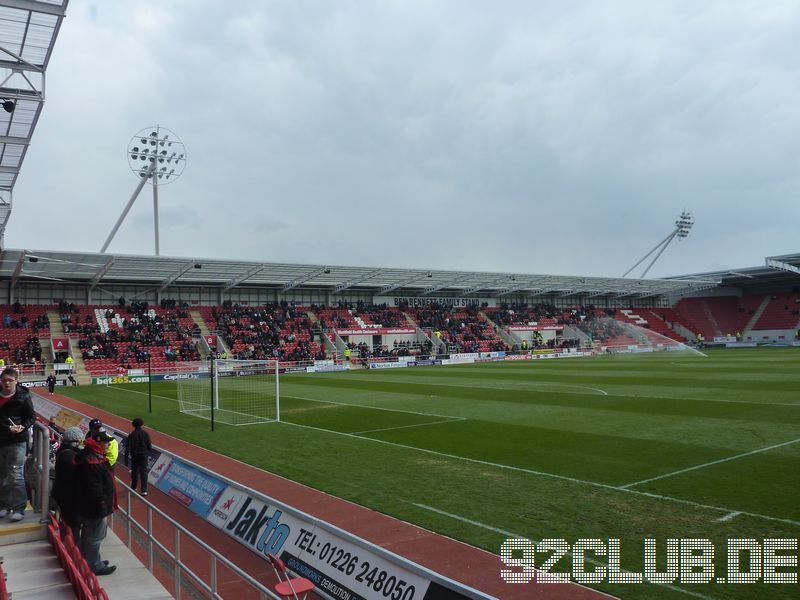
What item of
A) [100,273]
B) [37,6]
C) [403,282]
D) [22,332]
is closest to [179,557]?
[37,6]

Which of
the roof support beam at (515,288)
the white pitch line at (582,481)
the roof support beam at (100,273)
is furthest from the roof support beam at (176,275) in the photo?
the roof support beam at (515,288)

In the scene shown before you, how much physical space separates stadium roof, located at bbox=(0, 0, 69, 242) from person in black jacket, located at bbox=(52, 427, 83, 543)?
6.96 meters

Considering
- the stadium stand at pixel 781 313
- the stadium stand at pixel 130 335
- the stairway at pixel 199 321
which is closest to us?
the stadium stand at pixel 130 335

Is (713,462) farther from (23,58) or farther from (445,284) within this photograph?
(445,284)

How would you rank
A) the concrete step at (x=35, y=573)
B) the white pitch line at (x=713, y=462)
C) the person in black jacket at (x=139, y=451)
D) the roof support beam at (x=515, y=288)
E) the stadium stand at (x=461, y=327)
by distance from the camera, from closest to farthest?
the concrete step at (x=35, y=573), the white pitch line at (x=713, y=462), the person in black jacket at (x=139, y=451), the stadium stand at (x=461, y=327), the roof support beam at (x=515, y=288)

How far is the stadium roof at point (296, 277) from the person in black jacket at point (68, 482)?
3362 centimetres

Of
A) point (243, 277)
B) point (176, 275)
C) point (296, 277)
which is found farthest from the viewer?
point (296, 277)

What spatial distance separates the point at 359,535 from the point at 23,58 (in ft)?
32.7

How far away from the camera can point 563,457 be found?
1341 centimetres

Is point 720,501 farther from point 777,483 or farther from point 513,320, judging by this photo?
point 513,320

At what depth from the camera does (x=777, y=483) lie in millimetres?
10672

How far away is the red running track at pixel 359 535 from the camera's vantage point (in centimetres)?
693

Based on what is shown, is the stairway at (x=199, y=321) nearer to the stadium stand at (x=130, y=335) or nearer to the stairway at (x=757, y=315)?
the stadium stand at (x=130, y=335)

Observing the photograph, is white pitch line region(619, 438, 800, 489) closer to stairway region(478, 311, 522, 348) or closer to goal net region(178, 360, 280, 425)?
goal net region(178, 360, 280, 425)
